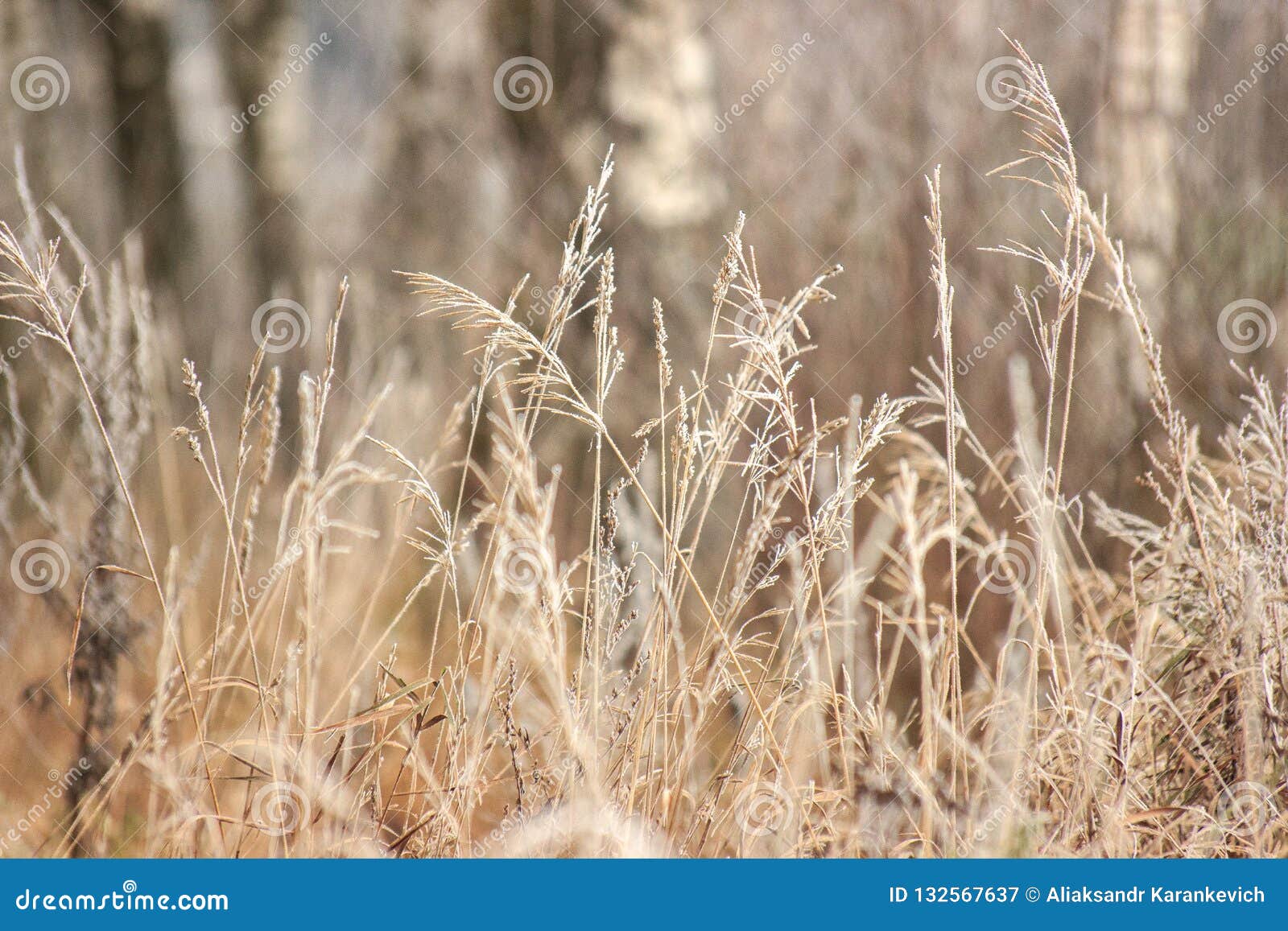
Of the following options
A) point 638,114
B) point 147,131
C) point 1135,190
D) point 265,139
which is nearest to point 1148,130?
point 1135,190

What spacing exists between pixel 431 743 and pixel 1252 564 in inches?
75.6

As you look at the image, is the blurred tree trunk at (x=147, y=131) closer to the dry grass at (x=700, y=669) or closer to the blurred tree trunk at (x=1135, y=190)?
the dry grass at (x=700, y=669)

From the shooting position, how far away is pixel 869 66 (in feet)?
9.77

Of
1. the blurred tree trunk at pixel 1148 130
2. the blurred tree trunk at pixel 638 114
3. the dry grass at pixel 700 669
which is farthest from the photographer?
the blurred tree trunk at pixel 1148 130

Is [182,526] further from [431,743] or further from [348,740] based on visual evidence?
[348,740]

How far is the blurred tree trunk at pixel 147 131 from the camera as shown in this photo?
257 cm

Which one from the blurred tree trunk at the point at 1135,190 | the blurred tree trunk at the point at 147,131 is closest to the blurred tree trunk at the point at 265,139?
the blurred tree trunk at the point at 147,131

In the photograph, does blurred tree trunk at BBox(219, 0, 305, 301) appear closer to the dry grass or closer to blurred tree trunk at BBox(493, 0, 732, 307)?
blurred tree trunk at BBox(493, 0, 732, 307)

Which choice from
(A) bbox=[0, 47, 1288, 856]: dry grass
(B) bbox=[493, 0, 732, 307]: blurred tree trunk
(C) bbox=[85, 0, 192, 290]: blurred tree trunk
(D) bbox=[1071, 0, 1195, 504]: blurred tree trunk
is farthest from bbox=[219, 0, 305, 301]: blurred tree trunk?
(D) bbox=[1071, 0, 1195, 504]: blurred tree trunk

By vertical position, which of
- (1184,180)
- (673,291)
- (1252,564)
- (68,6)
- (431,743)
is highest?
(68,6)

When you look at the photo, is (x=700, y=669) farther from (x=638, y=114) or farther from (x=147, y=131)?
(x=147, y=131)

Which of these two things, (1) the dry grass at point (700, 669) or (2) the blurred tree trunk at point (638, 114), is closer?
(1) the dry grass at point (700, 669)

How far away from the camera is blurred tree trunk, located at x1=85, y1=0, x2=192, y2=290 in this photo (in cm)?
257
